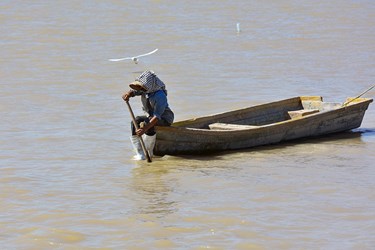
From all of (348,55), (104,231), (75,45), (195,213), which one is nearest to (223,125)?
(195,213)

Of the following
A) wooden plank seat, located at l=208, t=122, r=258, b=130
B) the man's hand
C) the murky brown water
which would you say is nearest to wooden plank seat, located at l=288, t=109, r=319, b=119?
the murky brown water

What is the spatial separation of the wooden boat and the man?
0.09 meters

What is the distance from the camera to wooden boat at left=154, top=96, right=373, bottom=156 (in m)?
8.91

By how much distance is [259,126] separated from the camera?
31.4 ft

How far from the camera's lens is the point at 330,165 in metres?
8.77

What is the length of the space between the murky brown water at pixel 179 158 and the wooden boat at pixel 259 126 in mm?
128

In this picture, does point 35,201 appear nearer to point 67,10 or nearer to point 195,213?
point 195,213

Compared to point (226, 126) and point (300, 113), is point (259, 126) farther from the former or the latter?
point (300, 113)

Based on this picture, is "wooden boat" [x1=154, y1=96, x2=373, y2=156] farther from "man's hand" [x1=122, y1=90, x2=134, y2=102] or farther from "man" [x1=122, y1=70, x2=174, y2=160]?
"man's hand" [x1=122, y1=90, x2=134, y2=102]

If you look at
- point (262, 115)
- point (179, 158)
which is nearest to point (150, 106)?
point (179, 158)

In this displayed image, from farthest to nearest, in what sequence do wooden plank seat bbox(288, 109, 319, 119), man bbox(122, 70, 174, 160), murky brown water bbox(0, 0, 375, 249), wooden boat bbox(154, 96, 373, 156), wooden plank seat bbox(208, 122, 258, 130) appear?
wooden plank seat bbox(288, 109, 319, 119) → wooden plank seat bbox(208, 122, 258, 130) → wooden boat bbox(154, 96, 373, 156) → man bbox(122, 70, 174, 160) → murky brown water bbox(0, 0, 375, 249)

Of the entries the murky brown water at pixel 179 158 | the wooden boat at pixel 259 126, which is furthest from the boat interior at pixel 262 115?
the murky brown water at pixel 179 158

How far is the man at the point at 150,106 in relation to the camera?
28.3ft

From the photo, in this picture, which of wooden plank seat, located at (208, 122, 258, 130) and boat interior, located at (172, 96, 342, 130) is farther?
boat interior, located at (172, 96, 342, 130)
